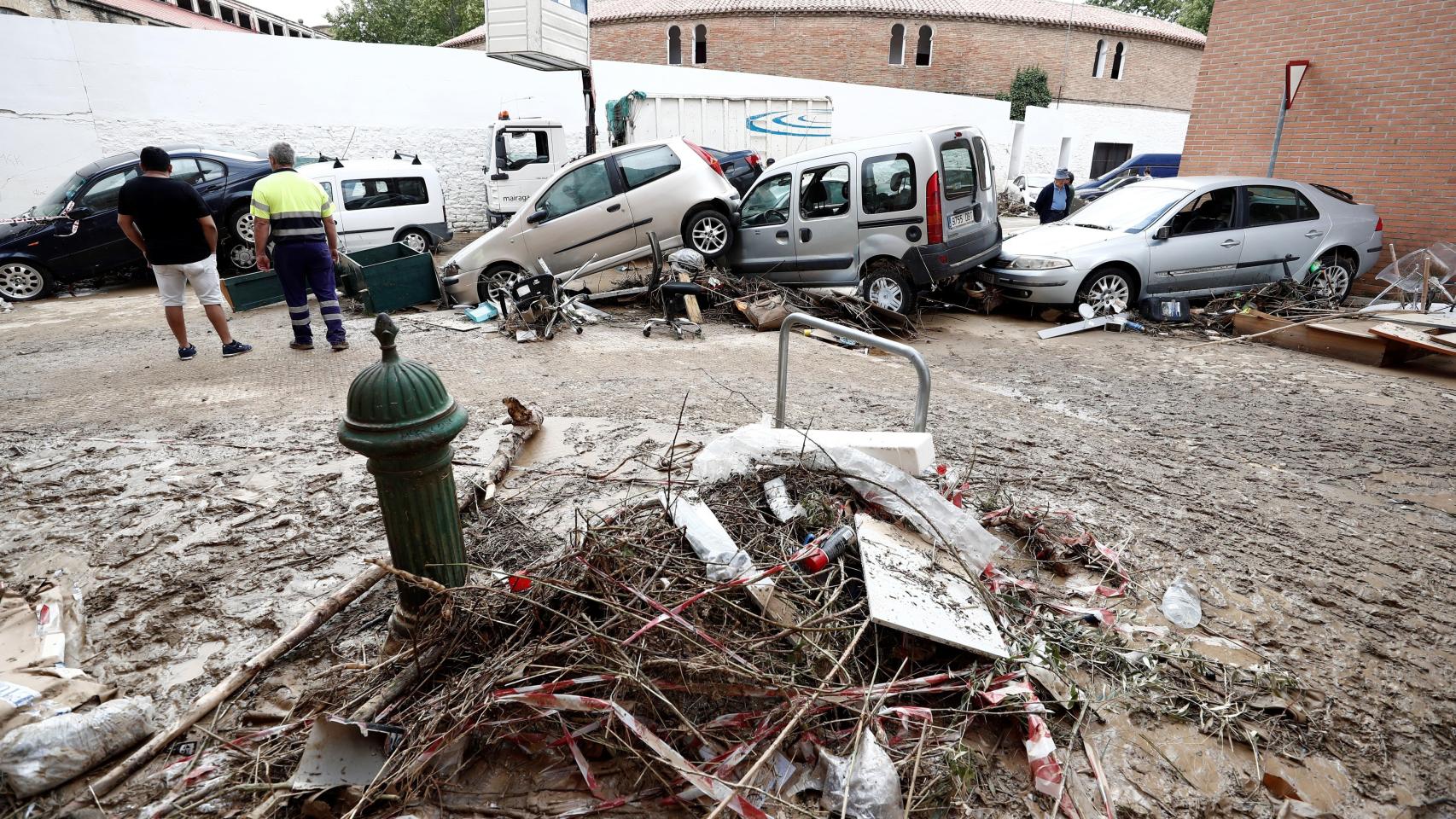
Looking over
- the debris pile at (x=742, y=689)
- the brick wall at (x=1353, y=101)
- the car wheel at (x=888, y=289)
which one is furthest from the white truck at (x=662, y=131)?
the debris pile at (x=742, y=689)

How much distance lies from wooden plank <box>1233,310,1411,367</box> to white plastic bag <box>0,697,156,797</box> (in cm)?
917

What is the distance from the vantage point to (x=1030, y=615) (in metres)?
2.66

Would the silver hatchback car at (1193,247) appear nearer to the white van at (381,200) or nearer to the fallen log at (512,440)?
the fallen log at (512,440)

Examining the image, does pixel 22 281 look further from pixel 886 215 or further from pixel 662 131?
pixel 886 215

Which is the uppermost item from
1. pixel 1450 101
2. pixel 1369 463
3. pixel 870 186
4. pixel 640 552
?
pixel 1450 101

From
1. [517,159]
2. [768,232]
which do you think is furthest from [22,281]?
[768,232]

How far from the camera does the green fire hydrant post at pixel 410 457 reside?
210 cm

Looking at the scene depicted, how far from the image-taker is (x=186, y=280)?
19.4 ft

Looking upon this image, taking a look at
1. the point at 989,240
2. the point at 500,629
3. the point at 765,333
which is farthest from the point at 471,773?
the point at 989,240

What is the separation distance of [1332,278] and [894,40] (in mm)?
29940

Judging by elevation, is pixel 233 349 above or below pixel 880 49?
below

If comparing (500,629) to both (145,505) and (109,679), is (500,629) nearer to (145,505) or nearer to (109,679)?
(109,679)

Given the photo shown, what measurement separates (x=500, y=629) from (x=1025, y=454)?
324 cm

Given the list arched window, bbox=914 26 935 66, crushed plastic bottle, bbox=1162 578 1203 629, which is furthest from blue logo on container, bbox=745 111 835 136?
arched window, bbox=914 26 935 66
